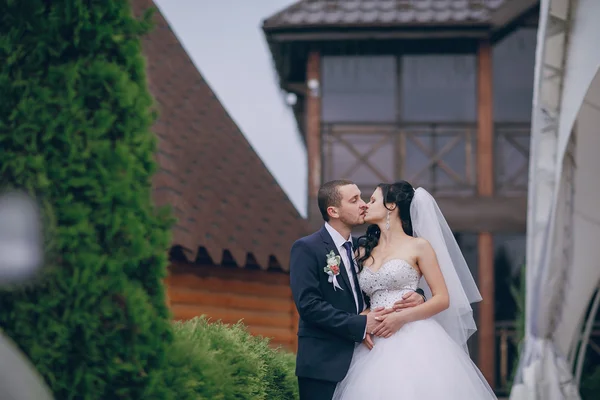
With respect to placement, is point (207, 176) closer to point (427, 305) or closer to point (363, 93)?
point (363, 93)

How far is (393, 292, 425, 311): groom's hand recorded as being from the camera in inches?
207

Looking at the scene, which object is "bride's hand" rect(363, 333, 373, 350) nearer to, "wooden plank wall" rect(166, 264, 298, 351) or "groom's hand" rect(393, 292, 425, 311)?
"groom's hand" rect(393, 292, 425, 311)

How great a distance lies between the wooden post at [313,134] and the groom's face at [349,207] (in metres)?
7.61

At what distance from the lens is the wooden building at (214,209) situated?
9.80m

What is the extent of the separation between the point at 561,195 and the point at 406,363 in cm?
334

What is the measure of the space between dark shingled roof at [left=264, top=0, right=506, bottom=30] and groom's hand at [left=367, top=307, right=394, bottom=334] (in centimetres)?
867

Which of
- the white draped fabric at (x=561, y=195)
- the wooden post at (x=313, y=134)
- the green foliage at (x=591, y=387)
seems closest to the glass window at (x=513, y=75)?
the wooden post at (x=313, y=134)

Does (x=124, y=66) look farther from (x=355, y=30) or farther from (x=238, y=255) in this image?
(x=355, y=30)

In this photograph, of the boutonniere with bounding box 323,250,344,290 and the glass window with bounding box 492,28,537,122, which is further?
the glass window with bounding box 492,28,537,122

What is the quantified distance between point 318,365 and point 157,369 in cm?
156

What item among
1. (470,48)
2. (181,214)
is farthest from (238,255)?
(470,48)

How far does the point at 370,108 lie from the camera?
577 inches

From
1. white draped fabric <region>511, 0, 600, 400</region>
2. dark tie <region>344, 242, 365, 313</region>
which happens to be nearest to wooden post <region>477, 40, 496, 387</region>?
white draped fabric <region>511, 0, 600, 400</region>

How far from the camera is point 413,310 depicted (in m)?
5.23
